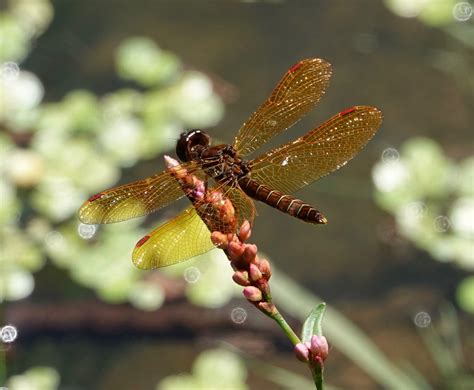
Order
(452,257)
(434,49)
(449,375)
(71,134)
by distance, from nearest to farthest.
A: (449,375) → (452,257) → (71,134) → (434,49)

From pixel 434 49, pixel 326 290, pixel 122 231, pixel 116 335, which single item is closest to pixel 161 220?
pixel 122 231

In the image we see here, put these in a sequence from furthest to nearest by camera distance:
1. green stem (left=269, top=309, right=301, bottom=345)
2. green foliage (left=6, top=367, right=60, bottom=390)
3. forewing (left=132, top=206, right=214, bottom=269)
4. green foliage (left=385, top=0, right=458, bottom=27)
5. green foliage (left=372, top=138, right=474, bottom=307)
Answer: green foliage (left=385, top=0, right=458, bottom=27) → green foliage (left=372, top=138, right=474, bottom=307) → green foliage (left=6, top=367, right=60, bottom=390) → forewing (left=132, top=206, right=214, bottom=269) → green stem (left=269, top=309, right=301, bottom=345)

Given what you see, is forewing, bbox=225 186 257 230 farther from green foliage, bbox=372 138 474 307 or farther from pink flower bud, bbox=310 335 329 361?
green foliage, bbox=372 138 474 307

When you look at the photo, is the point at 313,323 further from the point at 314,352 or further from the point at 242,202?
the point at 242,202

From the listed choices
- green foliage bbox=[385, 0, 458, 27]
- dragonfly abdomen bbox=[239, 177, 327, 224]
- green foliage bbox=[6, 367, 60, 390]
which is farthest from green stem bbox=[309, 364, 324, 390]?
green foliage bbox=[385, 0, 458, 27]

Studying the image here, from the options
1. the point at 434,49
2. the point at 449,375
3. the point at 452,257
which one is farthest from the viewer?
the point at 434,49

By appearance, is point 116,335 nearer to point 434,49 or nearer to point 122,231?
point 122,231

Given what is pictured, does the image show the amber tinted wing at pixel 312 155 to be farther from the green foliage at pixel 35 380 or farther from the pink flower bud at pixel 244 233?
the green foliage at pixel 35 380
